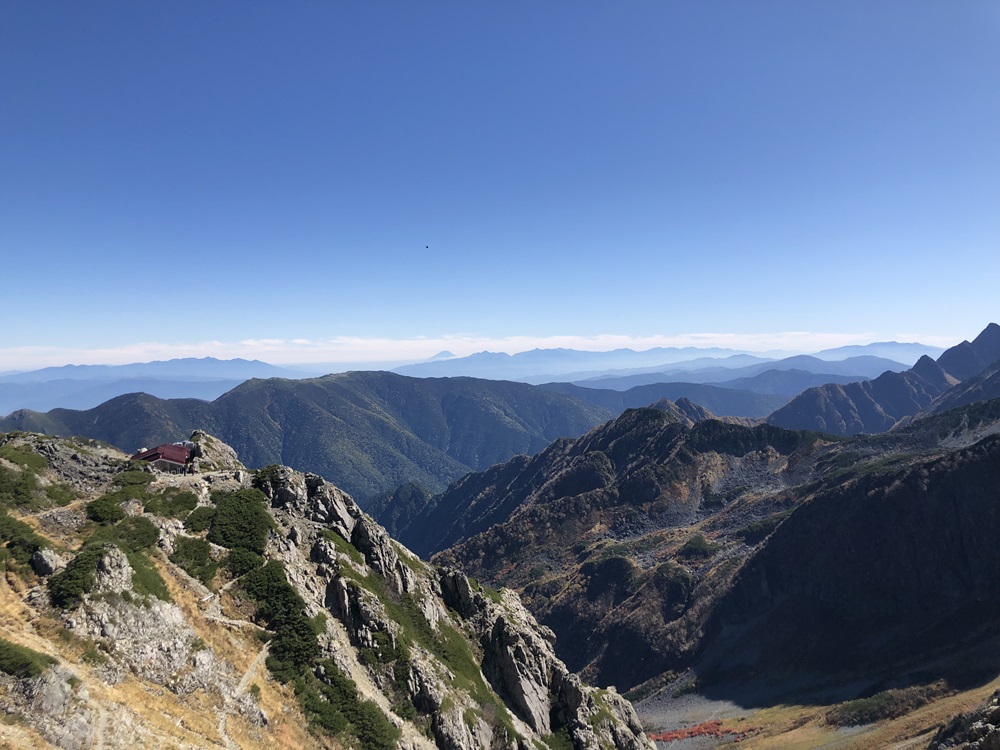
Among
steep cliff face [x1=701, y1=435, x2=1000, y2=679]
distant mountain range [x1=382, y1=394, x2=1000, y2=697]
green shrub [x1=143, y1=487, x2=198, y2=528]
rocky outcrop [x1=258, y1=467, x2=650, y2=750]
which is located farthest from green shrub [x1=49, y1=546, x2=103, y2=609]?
steep cliff face [x1=701, y1=435, x2=1000, y2=679]

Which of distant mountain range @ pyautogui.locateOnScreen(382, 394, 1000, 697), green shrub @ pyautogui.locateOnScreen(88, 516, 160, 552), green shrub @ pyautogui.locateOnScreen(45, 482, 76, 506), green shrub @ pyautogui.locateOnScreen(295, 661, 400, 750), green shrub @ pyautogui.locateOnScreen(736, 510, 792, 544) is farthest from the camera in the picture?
green shrub @ pyautogui.locateOnScreen(736, 510, 792, 544)

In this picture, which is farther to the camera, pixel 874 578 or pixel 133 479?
pixel 874 578

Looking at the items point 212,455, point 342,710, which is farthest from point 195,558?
point 212,455

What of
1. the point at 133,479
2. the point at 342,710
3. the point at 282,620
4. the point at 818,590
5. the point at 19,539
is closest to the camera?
the point at 19,539

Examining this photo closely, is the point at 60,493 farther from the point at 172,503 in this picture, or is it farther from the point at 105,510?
the point at 172,503

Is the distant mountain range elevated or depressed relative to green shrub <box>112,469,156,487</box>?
depressed

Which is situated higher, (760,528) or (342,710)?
(342,710)

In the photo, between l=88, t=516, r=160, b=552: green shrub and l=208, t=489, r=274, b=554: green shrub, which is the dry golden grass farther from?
l=88, t=516, r=160, b=552: green shrub
